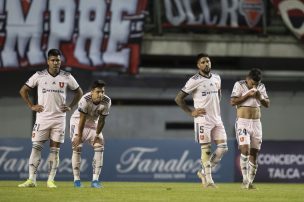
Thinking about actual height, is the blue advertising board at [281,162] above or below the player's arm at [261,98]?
below

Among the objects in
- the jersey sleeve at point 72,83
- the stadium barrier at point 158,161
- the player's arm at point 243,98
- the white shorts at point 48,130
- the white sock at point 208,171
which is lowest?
the stadium barrier at point 158,161

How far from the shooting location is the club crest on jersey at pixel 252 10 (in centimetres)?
3069

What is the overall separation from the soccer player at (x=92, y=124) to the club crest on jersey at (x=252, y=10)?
1596 cm

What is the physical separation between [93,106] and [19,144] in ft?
25.4

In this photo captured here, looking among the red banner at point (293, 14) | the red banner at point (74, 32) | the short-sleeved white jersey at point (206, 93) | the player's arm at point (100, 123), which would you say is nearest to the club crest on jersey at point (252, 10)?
the red banner at point (293, 14)

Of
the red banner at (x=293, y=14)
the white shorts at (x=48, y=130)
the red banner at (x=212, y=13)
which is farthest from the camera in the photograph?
the red banner at (x=293, y=14)

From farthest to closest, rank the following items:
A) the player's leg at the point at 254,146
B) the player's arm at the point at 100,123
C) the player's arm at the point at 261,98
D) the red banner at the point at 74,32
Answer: the red banner at the point at 74,32 → the player's leg at the point at 254,146 → the player's arm at the point at 100,123 → the player's arm at the point at 261,98

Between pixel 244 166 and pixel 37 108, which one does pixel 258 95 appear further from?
pixel 37 108

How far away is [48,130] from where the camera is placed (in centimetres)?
1521

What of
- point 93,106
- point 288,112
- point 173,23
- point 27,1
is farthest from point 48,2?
point 93,106

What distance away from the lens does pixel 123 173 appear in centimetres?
2314

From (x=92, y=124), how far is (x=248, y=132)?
2.79 metres

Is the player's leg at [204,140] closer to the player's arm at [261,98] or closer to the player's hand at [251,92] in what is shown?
the player's hand at [251,92]

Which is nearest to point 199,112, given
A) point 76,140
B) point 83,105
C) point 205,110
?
point 205,110
